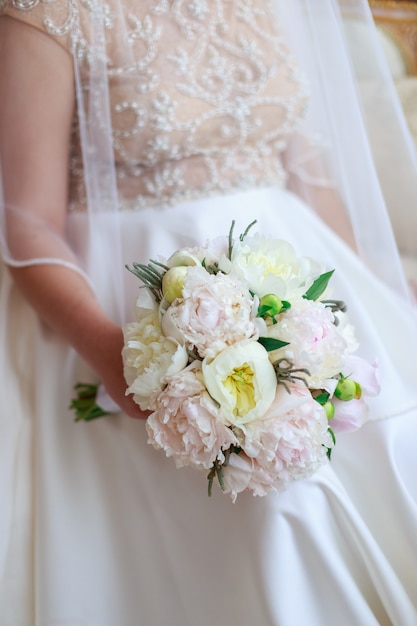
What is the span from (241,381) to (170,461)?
29cm

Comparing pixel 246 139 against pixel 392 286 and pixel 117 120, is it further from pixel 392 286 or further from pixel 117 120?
pixel 392 286

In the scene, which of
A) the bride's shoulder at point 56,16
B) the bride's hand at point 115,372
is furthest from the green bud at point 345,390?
the bride's shoulder at point 56,16

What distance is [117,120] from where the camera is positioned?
0.88m

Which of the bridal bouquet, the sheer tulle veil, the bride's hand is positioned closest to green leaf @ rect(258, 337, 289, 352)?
the bridal bouquet

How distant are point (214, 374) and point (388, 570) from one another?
31cm

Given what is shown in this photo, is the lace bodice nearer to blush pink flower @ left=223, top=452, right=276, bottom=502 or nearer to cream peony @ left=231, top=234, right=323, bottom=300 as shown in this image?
cream peony @ left=231, top=234, right=323, bottom=300

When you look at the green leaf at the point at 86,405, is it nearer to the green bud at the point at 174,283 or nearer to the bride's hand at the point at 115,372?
the bride's hand at the point at 115,372

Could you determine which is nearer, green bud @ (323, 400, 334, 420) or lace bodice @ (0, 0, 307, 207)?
green bud @ (323, 400, 334, 420)

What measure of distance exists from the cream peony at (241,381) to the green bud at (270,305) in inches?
1.6

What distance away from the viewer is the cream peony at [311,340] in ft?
1.82

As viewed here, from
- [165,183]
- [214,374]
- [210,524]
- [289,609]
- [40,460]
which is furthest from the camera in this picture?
[165,183]

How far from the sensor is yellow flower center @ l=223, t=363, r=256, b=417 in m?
0.54

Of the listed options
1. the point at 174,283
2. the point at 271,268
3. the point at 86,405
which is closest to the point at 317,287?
the point at 271,268

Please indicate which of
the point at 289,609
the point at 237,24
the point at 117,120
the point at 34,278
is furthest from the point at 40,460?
the point at 237,24
